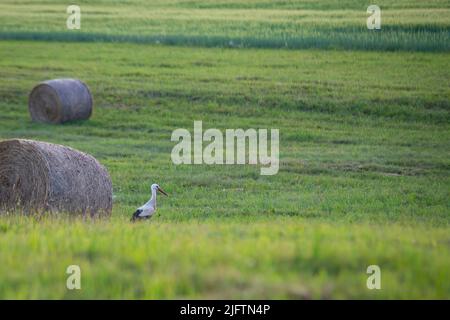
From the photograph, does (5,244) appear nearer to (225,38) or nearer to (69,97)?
(69,97)

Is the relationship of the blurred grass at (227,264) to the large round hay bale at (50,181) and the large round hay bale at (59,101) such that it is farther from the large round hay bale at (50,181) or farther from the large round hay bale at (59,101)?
the large round hay bale at (59,101)

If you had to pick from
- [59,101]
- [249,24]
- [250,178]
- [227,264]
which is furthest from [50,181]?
[249,24]

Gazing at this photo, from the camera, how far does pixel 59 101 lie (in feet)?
86.2

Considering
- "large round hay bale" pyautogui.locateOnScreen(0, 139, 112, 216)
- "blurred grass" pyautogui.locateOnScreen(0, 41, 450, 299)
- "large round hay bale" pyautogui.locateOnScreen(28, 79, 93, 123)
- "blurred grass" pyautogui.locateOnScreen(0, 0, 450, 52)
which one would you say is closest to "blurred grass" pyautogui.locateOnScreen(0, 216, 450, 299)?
"blurred grass" pyautogui.locateOnScreen(0, 41, 450, 299)

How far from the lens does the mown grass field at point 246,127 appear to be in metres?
7.80

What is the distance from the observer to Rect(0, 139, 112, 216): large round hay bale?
43.8ft

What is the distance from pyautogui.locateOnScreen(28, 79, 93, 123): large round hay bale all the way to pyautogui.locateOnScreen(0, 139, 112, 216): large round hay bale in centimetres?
1229

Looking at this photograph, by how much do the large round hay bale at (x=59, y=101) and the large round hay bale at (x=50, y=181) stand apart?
A: 40.3 feet

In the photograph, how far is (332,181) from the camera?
62.2 ft

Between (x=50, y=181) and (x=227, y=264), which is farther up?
(x=50, y=181)

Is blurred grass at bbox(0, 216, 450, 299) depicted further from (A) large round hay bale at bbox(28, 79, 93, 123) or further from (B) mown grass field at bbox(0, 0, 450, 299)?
(A) large round hay bale at bbox(28, 79, 93, 123)

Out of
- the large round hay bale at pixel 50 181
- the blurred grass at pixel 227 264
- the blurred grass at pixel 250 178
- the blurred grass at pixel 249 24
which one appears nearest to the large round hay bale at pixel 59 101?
the blurred grass at pixel 250 178

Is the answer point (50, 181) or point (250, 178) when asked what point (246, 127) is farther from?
point (50, 181)

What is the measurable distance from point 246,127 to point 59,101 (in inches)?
213
